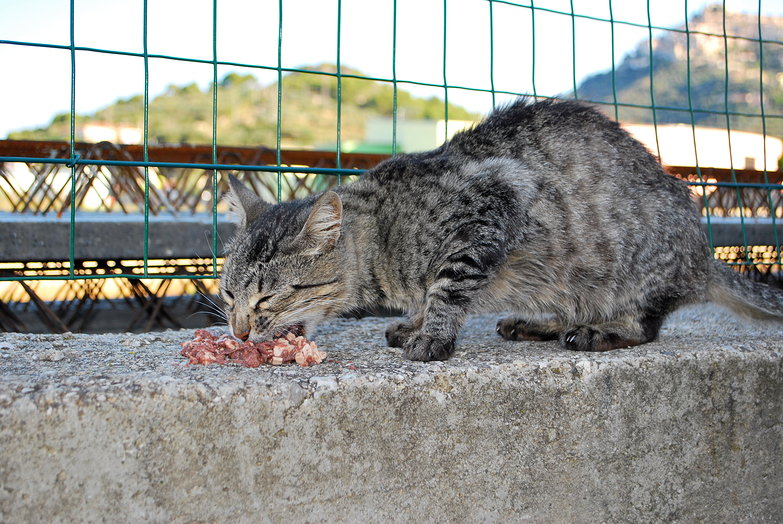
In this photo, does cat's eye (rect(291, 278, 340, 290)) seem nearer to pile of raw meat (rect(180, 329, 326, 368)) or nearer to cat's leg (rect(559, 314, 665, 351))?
pile of raw meat (rect(180, 329, 326, 368))

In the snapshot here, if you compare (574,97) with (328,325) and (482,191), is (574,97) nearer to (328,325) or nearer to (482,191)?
(482,191)

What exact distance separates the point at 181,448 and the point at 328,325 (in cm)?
139

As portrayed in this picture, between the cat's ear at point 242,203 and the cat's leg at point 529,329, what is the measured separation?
1.18m

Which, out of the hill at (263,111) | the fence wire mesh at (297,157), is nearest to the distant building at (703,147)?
the fence wire mesh at (297,157)

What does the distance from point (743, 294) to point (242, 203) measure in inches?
87.7

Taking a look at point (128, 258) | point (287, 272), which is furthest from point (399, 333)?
point (128, 258)

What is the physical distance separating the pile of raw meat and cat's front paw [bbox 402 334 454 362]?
12.0 inches

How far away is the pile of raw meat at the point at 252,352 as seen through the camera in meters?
2.15

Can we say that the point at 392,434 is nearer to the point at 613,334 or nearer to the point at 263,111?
the point at 613,334

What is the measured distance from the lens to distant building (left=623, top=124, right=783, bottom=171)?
11.4 ft

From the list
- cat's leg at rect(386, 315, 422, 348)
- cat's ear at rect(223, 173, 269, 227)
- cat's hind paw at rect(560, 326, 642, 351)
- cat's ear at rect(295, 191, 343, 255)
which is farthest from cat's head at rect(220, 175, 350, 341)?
cat's hind paw at rect(560, 326, 642, 351)

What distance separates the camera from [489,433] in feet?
6.81

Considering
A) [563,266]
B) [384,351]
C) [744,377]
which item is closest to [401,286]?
[384,351]

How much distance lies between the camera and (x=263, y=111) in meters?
59.8
